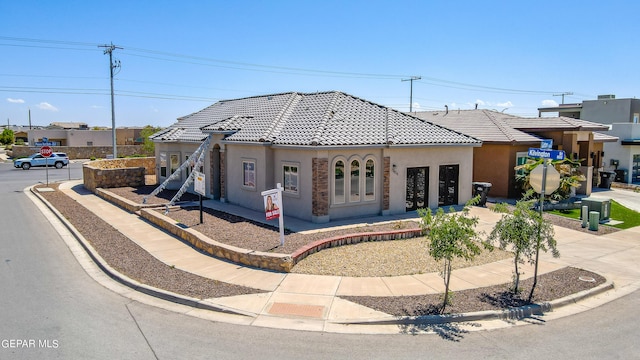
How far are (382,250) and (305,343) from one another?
19.7ft

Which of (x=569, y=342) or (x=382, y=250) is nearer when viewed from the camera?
(x=569, y=342)

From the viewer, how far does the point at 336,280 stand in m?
10.7

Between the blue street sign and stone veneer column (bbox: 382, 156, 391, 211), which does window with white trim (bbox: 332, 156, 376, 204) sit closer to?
stone veneer column (bbox: 382, 156, 391, 211)

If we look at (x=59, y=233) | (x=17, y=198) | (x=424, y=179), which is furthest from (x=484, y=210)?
(x=17, y=198)

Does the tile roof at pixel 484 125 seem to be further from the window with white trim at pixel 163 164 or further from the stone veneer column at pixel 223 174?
the window with white trim at pixel 163 164

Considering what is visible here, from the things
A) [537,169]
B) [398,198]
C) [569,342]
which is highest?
[537,169]

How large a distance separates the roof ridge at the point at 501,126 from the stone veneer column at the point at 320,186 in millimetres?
11527

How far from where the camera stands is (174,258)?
1251 centimetres

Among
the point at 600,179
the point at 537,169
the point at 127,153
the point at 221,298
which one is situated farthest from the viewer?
the point at 127,153

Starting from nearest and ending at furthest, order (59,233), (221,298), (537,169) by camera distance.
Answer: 1. (221,298)
2. (537,169)
3. (59,233)

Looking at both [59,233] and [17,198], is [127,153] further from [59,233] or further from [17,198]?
[59,233]

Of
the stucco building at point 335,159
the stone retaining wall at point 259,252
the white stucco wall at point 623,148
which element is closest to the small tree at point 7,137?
the stucco building at point 335,159

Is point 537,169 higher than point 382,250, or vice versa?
point 537,169

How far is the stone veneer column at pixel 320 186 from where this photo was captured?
1620 cm
